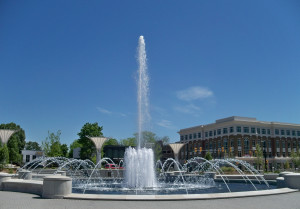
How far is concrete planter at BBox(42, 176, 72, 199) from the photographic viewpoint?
11195mm

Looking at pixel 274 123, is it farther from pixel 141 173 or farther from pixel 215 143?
pixel 141 173

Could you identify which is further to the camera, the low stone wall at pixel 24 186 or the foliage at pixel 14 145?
the foliage at pixel 14 145

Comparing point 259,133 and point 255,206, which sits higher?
point 259,133

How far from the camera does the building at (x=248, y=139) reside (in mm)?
69125

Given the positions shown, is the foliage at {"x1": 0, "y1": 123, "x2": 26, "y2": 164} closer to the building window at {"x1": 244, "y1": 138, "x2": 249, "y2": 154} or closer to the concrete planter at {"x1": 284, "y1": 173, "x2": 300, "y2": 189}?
the building window at {"x1": 244, "y1": 138, "x2": 249, "y2": 154}

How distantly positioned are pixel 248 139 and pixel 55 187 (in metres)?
66.2

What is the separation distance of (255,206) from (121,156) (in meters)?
55.6

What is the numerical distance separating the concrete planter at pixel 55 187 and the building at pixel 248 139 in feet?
190

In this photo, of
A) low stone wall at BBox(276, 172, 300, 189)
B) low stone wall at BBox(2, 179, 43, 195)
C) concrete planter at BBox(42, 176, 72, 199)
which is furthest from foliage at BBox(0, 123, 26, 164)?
low stone wall at BBox(276, 172, 300, 189)

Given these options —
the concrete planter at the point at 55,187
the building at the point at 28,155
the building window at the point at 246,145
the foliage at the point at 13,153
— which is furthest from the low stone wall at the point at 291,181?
the building at the point at 28,155

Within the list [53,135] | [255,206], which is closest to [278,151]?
[53,135]

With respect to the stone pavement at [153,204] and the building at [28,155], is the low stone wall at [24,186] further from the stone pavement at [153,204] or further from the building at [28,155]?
the building at [28,155]

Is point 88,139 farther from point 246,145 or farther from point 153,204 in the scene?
point 153,204

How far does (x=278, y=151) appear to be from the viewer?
73.9 meters
